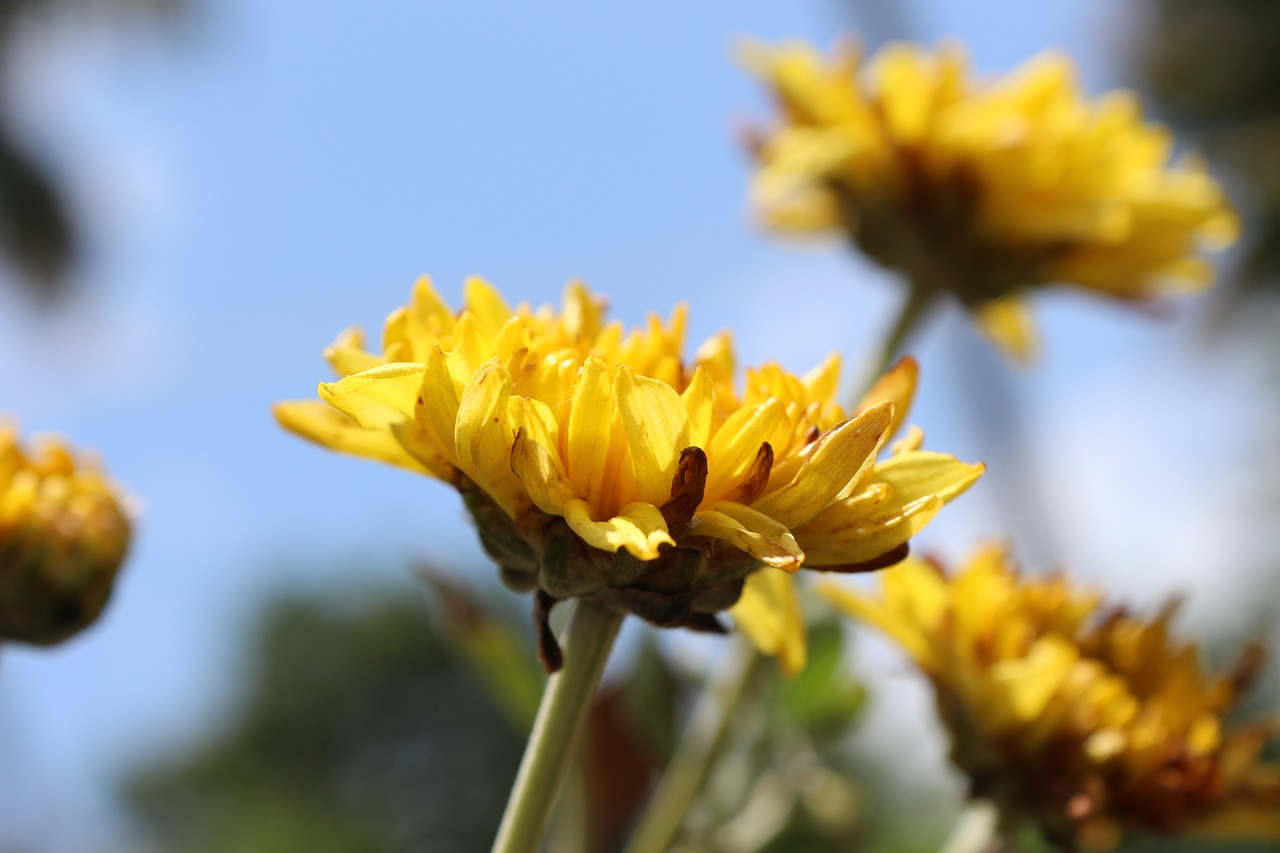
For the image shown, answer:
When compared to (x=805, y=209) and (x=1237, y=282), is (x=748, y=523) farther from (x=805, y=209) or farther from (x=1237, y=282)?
(x=1237, y=282)

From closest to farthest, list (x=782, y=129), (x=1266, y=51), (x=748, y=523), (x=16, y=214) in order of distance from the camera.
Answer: (x=748, y=523)
(x=782, y=129)
(x=1266, y=51)
(x=16, y=214)

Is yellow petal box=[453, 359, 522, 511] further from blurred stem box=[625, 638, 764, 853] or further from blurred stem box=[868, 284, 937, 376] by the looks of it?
blurred stem box=[868, 284, 937, 376]

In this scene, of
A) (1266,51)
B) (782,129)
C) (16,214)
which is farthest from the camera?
(16,214)

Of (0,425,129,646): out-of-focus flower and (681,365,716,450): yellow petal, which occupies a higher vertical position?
(681,365,716,450): yellow petal

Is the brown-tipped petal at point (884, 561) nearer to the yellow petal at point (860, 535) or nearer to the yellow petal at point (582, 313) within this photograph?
the yellow petal at point (860, 535)

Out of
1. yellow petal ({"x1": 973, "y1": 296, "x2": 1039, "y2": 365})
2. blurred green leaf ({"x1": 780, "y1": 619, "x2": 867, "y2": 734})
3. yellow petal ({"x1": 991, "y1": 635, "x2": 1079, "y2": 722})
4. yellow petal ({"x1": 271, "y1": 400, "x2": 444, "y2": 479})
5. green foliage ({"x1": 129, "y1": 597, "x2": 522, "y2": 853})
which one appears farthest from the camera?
green foliage ({"x1": 129, "y1": 597, "x2": 522, "y2": 853})

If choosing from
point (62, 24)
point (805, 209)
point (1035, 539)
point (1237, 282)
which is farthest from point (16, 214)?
point (805, 209)

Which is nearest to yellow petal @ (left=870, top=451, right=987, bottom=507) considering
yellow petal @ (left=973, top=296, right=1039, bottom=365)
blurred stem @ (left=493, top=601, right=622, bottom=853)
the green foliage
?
blurred stem @ (left=493, top=601, right=622, bottom=853)
